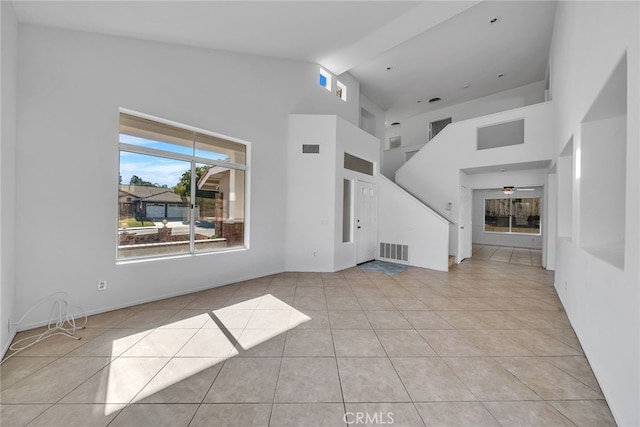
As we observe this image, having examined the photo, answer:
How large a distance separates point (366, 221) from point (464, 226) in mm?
3280

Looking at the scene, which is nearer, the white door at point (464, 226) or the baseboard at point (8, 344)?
the baseboard at point (8, 344)

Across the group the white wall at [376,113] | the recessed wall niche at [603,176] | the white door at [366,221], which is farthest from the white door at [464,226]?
the recessed wall niche at [603,176]

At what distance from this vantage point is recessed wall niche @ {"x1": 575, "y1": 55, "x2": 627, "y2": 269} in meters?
2.41

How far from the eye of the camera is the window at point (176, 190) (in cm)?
355

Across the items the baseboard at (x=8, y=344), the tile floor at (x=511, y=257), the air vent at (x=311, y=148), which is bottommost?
the tile floor at (x=511, y=257)

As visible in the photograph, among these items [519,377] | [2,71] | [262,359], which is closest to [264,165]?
[2,71]

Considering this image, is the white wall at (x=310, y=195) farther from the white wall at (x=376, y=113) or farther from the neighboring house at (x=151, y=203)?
the white wall at (x=376, y=113)

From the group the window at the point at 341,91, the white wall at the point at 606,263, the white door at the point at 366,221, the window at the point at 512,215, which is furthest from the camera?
the window at the point at 512,215

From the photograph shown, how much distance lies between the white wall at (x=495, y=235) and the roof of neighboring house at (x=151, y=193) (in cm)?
1160

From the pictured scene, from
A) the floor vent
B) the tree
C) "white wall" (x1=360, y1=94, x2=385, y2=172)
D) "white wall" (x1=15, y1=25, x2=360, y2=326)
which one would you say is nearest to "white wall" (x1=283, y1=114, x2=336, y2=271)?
"white wall" (x1=15, y1=25, x2=360, y2=326)

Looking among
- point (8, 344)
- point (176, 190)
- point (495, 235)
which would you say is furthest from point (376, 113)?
point (8, 344)

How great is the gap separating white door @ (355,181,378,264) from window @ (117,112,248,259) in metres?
2.92

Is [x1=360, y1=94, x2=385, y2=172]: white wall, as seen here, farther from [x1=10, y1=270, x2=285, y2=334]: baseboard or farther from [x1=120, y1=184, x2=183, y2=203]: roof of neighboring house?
[x1=120, y1=184, x2=183, y2=203]: roof of neighboring house

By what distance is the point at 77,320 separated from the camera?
300 cm
